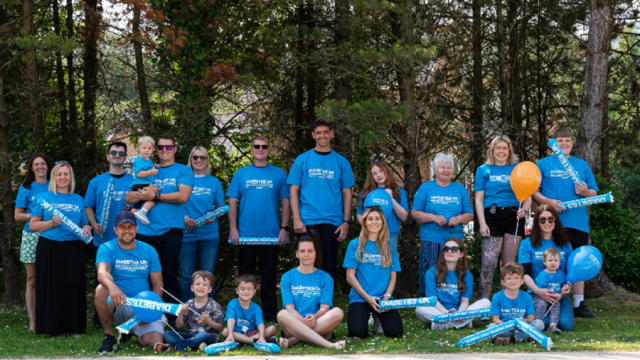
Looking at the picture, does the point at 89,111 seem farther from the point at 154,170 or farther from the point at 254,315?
the point at 254,315

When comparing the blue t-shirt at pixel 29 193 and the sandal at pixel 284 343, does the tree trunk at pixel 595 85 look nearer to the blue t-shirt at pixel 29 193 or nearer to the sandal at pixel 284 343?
the sandal at pixel 284 343

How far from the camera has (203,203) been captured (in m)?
7.17

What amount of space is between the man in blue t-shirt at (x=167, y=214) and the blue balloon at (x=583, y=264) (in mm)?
4057

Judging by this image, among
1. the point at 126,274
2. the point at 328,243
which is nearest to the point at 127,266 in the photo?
the point at 126,274

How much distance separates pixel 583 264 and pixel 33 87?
7.77 m

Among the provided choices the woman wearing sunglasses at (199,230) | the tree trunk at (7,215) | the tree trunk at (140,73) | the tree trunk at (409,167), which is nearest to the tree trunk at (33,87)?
the tree trunk at (7,215)

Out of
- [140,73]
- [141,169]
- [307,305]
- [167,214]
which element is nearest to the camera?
[307,305]

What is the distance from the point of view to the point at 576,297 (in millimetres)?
6895

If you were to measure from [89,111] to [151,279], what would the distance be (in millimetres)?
5633

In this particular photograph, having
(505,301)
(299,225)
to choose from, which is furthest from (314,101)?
(505,301)

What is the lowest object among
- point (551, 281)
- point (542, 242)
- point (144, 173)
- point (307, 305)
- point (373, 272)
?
point (307, 305)

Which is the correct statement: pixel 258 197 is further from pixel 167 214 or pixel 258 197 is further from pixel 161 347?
pixel 161 347

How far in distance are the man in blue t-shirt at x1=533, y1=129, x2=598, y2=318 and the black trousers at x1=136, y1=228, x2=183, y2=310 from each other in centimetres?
411

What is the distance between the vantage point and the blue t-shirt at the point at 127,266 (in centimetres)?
564
